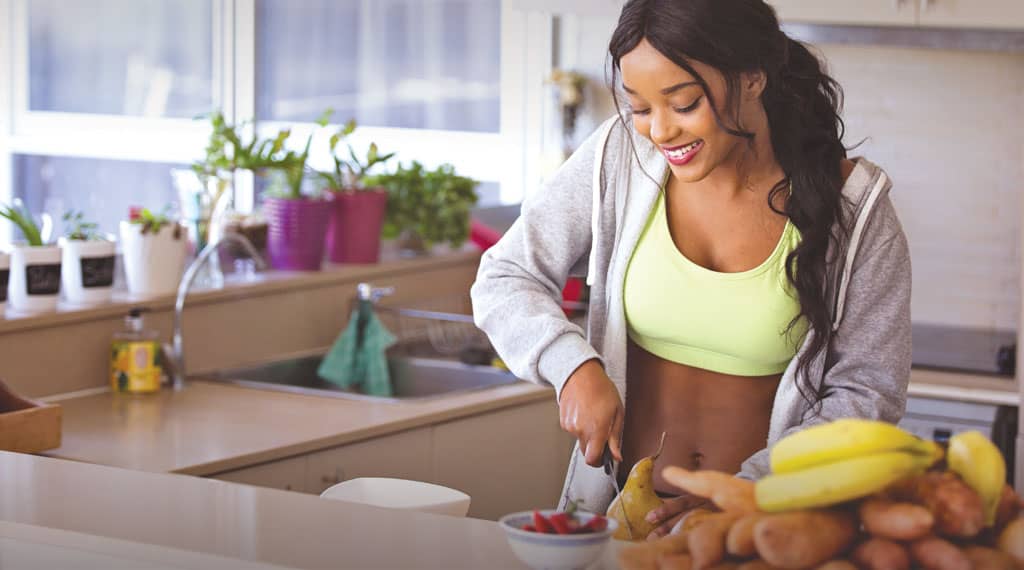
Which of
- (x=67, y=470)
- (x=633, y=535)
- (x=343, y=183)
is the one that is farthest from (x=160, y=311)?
(x=633, y=535)

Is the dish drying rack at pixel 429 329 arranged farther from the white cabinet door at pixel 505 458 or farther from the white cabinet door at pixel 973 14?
the white cabinet door at pixel 973 14

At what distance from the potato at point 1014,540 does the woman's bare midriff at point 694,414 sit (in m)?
0.70

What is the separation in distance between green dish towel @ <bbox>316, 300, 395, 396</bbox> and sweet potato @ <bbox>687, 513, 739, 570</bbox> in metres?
2.19

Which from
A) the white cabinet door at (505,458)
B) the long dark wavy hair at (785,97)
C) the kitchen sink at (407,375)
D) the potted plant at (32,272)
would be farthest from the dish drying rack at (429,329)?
the long dark wavy hair at (785,97)

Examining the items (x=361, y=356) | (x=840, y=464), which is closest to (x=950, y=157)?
(x=361, y=356)

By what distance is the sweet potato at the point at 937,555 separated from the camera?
3.71 ft

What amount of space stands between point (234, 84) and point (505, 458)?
1.94 meters

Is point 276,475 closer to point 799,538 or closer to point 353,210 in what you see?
point 353,210

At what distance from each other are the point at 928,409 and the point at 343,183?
155cm

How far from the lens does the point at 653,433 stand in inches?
76.2

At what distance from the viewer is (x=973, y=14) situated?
3383mm

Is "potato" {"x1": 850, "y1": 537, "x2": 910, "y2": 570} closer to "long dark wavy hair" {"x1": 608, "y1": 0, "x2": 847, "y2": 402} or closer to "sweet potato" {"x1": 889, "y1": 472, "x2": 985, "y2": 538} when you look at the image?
"sweet potato" {"x1": 889, "y1": 472, "x2": 985, "y2": 538}

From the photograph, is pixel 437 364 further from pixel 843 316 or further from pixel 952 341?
pixel 843 316

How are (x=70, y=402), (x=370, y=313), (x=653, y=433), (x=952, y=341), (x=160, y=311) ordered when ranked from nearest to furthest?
(x=653, y=433), (x=70, y=402), (x=160, y=311), (x=370, y=313), (x=952, y=341)
